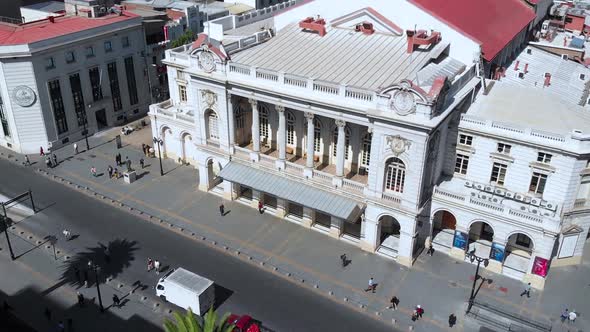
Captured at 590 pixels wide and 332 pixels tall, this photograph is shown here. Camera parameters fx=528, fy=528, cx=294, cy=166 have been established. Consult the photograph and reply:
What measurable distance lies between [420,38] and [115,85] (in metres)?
46.7

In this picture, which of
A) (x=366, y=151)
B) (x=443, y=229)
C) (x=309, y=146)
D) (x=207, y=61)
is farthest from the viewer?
(x=443, y=229)

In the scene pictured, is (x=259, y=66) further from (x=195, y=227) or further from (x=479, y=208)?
(x=479, y=208)

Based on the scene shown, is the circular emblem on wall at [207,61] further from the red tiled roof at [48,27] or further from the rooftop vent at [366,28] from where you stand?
the red tiled roof at [48,27]

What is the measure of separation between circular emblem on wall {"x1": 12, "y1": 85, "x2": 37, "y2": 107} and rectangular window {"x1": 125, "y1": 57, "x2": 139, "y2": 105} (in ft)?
48.9

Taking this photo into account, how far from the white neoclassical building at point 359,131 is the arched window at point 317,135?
0.50ft

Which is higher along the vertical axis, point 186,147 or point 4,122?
point 4,122

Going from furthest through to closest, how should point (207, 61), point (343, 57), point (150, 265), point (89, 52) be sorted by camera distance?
1. point (89, 52)
2. point (343, 57)
3. point (207, 61)
4. point (150, 265)

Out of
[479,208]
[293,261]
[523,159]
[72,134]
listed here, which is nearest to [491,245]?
[479,208]

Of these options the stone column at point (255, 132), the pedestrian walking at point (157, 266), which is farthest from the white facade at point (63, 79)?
the pedestrian walking at point (157, 266)

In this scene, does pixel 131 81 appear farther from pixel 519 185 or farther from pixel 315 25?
pixel 519 185

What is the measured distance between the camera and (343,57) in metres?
55.7

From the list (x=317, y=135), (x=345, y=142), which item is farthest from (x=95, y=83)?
(x=345, y=142)

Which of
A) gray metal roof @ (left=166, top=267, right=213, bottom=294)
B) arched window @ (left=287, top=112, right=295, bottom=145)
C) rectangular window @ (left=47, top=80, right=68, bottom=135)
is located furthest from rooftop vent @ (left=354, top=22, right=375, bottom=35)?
rectangular window @ (left=47, top=80, right=68, bottom=135)

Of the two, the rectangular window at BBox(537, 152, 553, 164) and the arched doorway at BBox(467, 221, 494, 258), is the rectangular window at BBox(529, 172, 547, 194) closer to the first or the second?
the rectangular window at BBox(537, 152, 553, 164)
